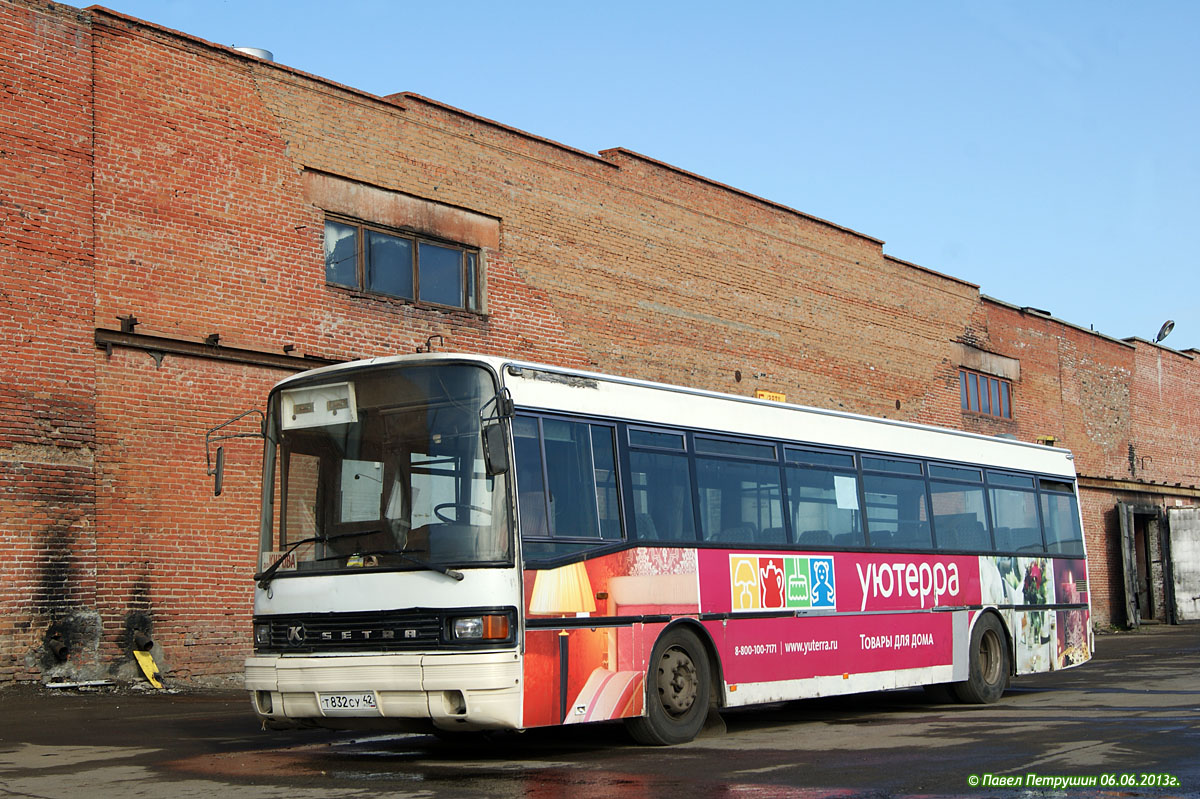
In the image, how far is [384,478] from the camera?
936 centimetres

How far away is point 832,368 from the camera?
28.2 meters

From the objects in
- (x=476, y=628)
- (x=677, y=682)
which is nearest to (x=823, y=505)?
(x=677, y=682)

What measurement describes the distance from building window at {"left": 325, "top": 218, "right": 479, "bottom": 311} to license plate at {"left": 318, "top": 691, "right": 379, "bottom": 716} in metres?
9.90

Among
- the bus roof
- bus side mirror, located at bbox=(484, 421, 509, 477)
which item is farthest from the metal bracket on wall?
bus side mirror, located at bbox=(484, 421, 509, 477)

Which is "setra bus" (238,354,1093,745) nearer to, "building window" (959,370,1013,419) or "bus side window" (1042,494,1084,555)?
"bus side window" (1042,494,1084,555)

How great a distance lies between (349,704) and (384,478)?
1550 mm

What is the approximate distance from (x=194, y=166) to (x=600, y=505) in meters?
9.17

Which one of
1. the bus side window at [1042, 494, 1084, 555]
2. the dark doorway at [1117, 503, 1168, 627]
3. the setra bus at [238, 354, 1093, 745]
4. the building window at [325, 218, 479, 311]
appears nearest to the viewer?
the setra bus at [238, 354, 1093, 745]

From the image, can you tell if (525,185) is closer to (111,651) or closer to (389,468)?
(111,651)

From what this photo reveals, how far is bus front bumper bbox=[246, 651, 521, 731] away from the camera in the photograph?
28.9ft

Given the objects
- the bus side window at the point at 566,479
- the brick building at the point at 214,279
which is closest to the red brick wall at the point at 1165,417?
the brick building at the point at 214,279

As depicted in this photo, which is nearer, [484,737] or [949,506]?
[484,737]

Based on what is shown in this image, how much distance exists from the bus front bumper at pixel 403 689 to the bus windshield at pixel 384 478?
63cm

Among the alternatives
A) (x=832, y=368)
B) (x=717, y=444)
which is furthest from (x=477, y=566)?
(x=832, y=368)
